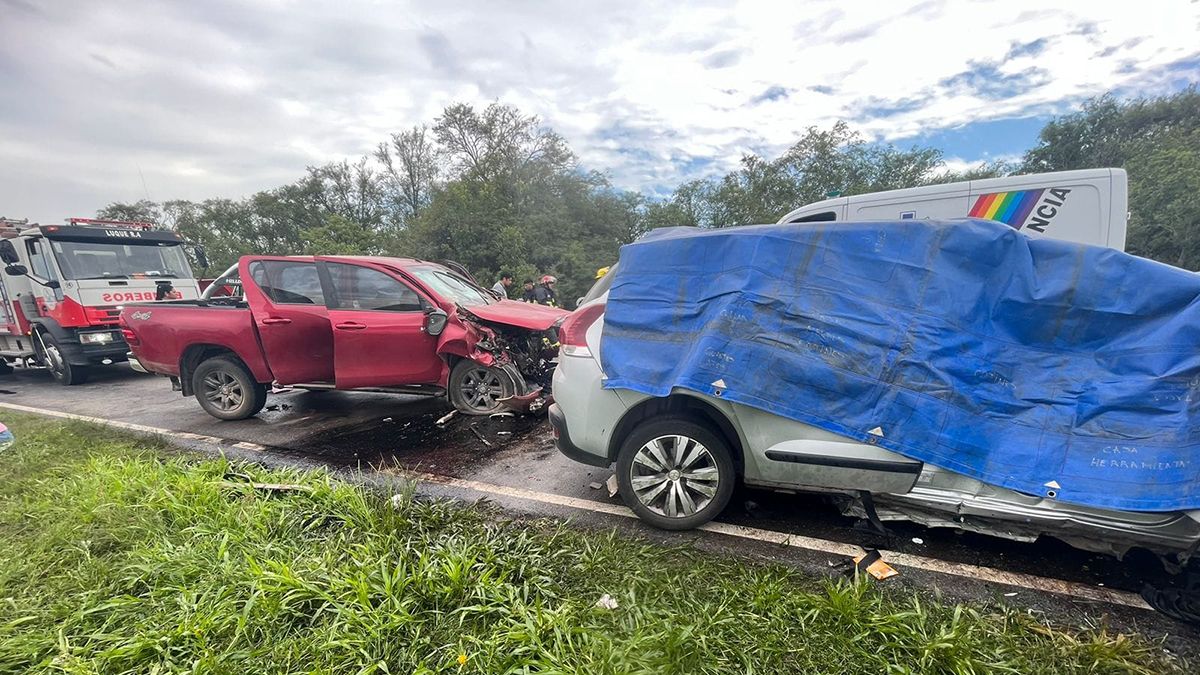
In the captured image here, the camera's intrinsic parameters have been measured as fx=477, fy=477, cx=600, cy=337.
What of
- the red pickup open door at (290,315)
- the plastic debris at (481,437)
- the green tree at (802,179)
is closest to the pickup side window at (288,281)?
the red pickup open door at (290,315)

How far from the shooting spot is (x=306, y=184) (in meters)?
42.0

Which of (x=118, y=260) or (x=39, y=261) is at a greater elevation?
(x=39, y=261)

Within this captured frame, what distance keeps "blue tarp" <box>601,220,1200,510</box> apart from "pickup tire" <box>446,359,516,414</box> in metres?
2.65

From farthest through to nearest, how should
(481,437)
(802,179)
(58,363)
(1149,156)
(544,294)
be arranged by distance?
(802,179) → (1149,156) → (544,294) → (58,363) → (481,437)

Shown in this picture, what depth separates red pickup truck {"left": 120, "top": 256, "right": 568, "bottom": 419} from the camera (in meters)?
5.20

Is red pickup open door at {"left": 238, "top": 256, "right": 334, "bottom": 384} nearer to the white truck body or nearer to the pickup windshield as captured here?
the pickup windshield

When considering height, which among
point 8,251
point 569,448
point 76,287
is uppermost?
point 8,251

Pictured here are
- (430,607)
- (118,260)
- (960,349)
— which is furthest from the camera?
(118,260)

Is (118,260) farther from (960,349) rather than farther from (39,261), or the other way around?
(960,349)

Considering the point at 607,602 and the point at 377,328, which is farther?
the point at 377,328

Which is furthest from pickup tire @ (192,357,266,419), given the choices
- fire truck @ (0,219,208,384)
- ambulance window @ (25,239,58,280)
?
ambulance window @ (25,239,58,280)

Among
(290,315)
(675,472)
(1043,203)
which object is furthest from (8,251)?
(1043,203)

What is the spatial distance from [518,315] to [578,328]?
8.36 feet

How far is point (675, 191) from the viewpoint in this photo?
105ft
